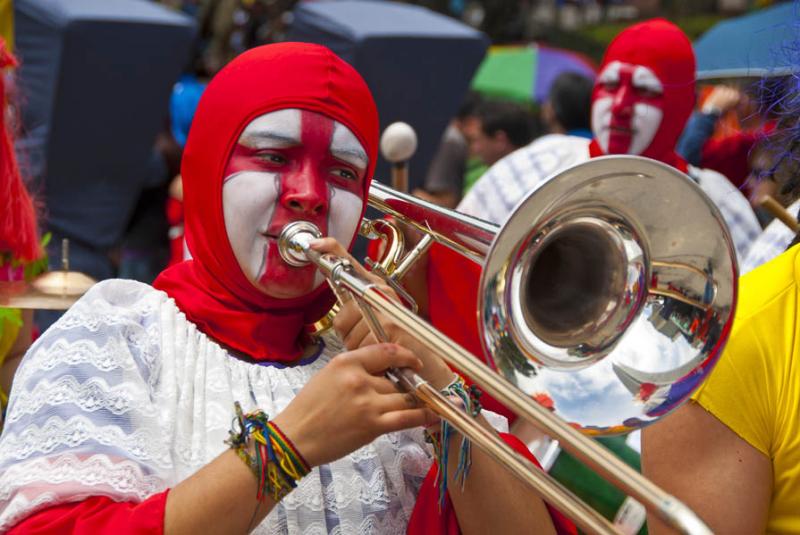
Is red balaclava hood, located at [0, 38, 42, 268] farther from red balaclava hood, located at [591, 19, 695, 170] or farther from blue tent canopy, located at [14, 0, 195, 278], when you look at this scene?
red balaclava hood, located at [591, 19, 695, 170]

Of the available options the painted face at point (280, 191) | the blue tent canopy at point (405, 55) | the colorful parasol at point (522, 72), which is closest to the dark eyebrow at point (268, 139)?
the painted face at point (280, 191)

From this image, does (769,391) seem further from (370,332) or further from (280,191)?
(280,191)

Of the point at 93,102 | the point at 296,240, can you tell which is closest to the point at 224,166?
the point at 296,240

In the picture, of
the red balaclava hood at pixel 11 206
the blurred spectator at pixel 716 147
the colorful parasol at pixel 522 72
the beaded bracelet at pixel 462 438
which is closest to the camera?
the beaded bracelet at pixel 462 438

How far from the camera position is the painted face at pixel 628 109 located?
14.9 ft

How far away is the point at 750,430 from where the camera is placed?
2031 mm

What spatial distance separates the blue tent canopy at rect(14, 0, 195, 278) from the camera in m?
5.60

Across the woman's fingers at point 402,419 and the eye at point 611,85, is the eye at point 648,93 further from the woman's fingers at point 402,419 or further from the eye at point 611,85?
the woman's fingers at point 402,419

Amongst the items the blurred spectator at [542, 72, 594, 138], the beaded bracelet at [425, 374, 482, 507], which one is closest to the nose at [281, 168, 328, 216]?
the beaded bracelet at [425, 374, 482, 507]

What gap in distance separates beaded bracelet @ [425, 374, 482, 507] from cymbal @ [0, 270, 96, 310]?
1277 millimetres

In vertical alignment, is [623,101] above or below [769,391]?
below

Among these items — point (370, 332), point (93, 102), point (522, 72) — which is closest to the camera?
point (370, 332)

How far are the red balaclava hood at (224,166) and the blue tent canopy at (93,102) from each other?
3.50 meters

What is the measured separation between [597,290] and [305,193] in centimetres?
52
